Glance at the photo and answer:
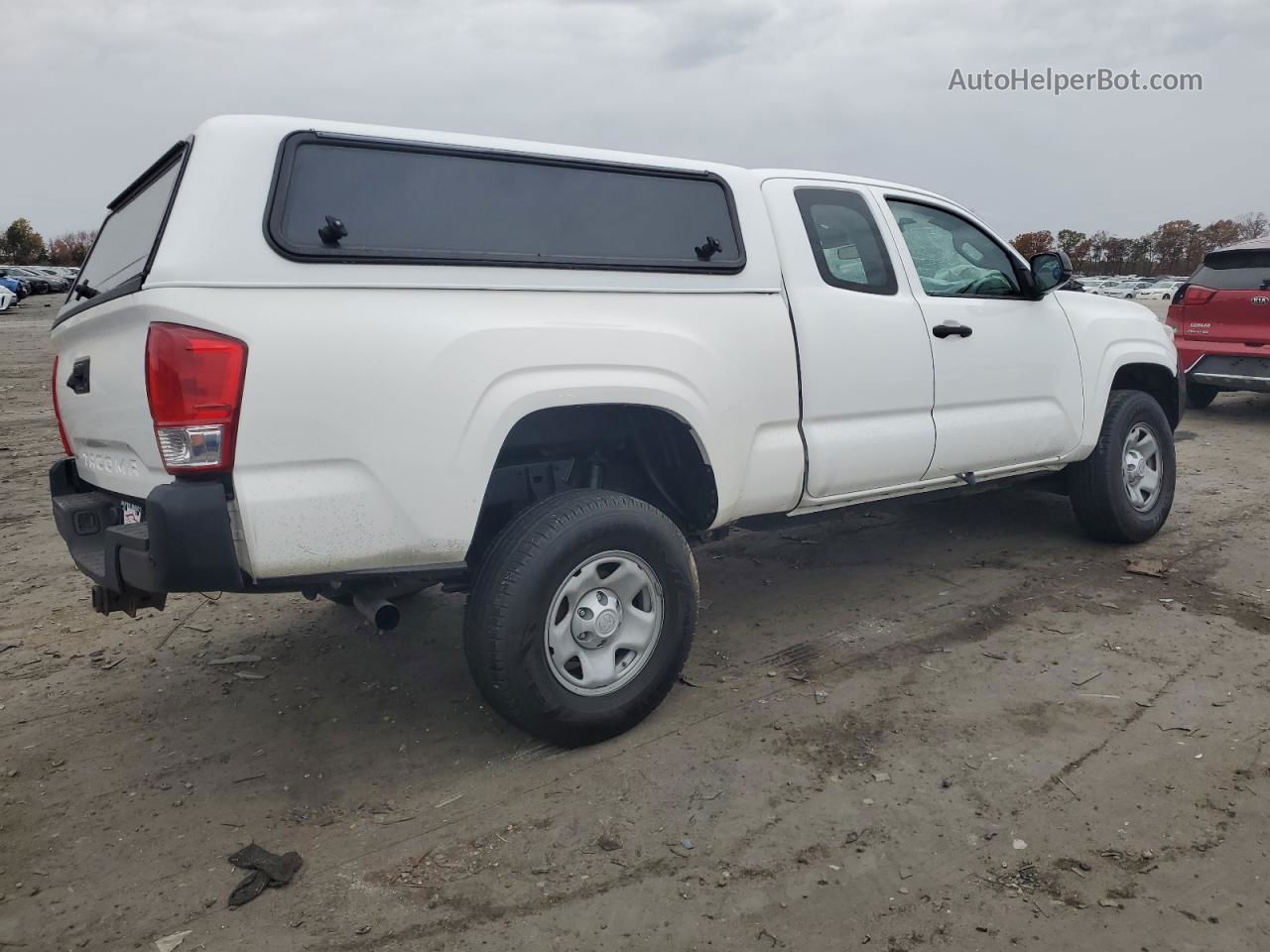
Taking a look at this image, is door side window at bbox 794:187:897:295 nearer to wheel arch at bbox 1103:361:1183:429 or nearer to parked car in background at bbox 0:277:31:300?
wheel arch at bbox 1103:361:1183:429

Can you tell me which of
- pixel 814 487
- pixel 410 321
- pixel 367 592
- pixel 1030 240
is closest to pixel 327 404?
pixel 410 321

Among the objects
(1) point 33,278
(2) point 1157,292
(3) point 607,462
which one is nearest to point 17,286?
(1) point 33,278

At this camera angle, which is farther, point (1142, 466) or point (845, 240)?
point (1142, 466)

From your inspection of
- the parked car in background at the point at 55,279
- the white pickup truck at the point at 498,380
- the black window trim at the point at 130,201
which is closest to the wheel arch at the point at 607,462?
the white pickup truck at the point at 498,380

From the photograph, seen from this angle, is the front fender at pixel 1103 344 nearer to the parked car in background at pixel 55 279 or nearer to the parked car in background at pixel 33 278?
the parked car in background at pixel 33 278

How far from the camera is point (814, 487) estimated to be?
151 inches

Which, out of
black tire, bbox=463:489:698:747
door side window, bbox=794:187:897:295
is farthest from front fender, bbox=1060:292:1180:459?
black tire, bbox=463:489:698:747

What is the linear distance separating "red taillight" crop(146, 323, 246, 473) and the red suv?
8.73 meters

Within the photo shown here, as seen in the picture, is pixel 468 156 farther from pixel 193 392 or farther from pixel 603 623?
pixel 603 623

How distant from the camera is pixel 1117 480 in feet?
16.8

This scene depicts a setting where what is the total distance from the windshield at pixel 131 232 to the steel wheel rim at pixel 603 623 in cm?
160

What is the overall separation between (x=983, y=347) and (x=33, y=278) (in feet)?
160

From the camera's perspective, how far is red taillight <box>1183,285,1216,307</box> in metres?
9.23

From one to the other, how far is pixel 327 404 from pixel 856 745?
2.05 m
